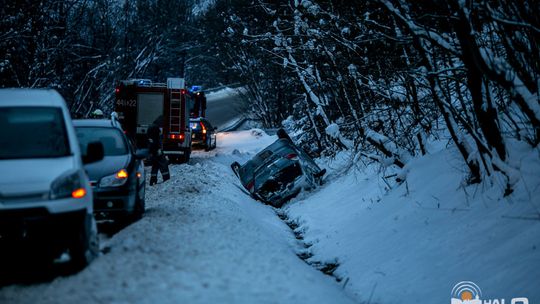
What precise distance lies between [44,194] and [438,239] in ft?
15.8

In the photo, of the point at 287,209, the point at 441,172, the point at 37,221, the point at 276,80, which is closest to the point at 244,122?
the point at 276,80

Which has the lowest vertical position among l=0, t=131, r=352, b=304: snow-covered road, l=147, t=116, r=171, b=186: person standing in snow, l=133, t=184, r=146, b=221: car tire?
l=147, t=116, r=171, b=186: person standing in snow

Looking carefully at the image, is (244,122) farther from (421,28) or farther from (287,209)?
(421,28)

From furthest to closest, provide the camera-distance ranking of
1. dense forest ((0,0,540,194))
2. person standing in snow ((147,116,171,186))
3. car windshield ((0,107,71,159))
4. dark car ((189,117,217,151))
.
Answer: dark car ((189,117,217,151))
person standing in snow ((147,116,171,186))
dense forest ((0,0,540,194))
car windshield ((0,107,71,159))

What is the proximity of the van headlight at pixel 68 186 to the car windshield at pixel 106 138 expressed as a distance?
12.5 feet

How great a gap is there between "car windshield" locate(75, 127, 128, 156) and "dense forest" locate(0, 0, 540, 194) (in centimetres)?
448

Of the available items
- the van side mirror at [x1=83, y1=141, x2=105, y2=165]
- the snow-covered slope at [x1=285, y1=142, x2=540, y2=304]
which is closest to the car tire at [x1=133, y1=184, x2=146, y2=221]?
the van side mirror at [x1=83, y1=141, x2=105, y2=165]

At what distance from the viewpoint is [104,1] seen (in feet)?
108

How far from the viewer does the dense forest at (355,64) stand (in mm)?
7219

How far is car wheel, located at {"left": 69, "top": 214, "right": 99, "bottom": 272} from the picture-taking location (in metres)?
5.83

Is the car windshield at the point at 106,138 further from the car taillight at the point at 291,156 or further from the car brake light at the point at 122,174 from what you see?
the car taillight at the point at 291,156

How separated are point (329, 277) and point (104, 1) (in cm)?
2873

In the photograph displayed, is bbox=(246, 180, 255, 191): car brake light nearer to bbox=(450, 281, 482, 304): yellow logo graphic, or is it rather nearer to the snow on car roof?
the snow on car roof

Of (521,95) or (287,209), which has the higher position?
(521,95)
